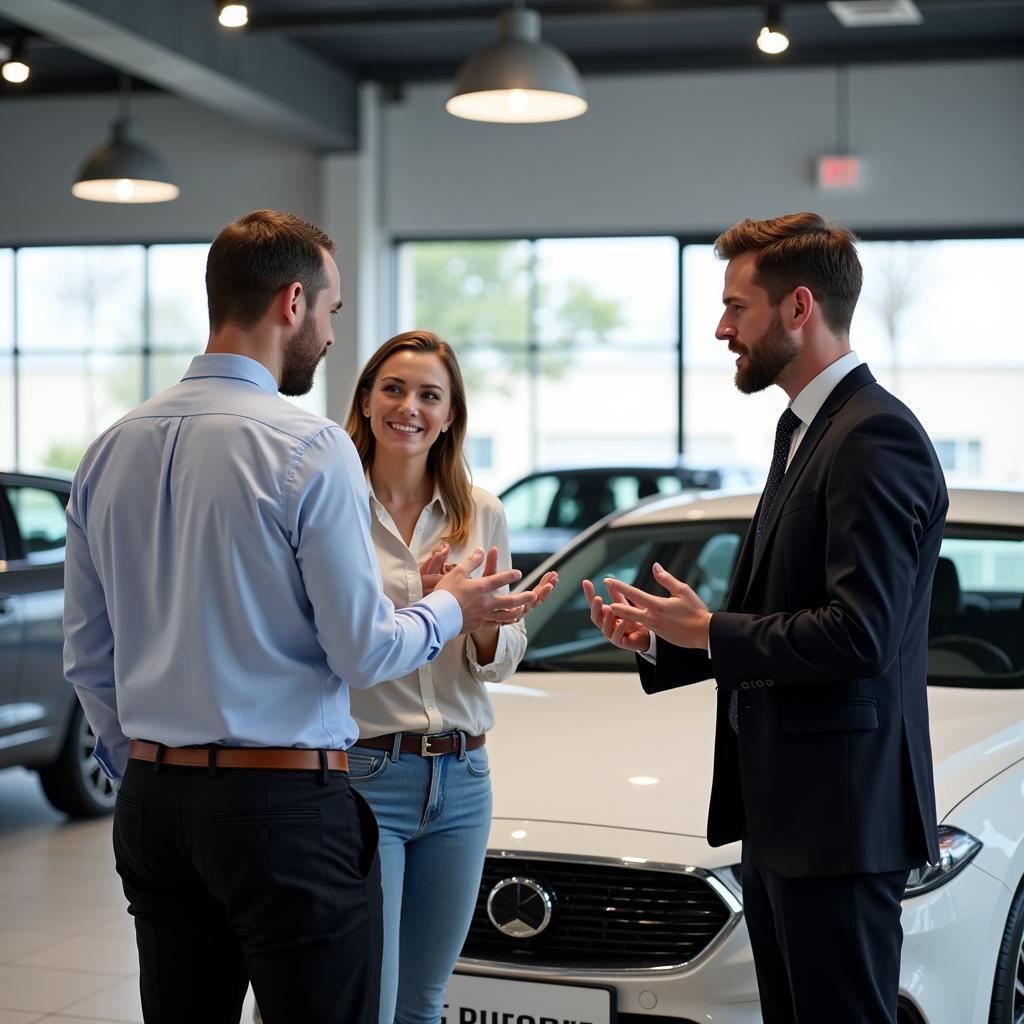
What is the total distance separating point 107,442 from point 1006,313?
10.9 meters

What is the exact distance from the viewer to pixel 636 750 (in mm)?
3109

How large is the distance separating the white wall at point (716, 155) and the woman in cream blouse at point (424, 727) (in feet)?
30.3

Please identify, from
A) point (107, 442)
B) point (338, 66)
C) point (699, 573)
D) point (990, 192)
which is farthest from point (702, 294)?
point (107, 442)

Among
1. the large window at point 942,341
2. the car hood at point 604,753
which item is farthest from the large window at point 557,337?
the car hood at point 604,753

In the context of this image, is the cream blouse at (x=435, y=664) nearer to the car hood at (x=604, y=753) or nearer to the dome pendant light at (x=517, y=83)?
the car hood at (x=604, y=753)

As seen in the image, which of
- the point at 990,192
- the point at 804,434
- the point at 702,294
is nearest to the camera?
the point at 804,434

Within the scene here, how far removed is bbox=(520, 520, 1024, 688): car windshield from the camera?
11.9 feet

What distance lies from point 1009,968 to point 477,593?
1.39m

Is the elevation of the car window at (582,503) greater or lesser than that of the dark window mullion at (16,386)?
lesser

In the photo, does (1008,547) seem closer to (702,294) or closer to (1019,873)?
(1019,873)

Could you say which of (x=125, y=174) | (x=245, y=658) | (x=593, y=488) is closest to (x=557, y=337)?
(x=593, y=488)

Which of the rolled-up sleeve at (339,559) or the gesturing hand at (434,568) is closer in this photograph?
the rolled-up sleeve at (339,559)

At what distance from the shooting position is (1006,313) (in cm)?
1183

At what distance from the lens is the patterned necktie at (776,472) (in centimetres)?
235
